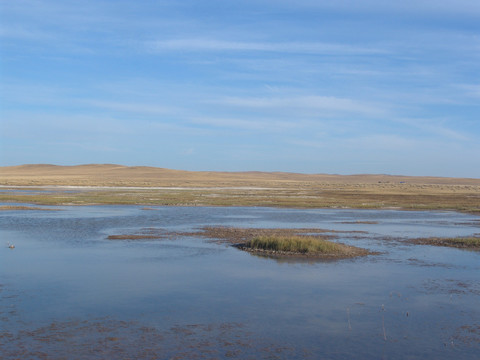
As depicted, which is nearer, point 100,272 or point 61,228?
point 100,272

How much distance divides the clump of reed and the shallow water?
96 centimetres

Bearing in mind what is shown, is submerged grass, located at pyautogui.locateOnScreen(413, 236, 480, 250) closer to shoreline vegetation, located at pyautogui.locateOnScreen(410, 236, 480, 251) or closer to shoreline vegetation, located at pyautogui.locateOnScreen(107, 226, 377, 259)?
shoreline vegetation, located at pyautogui.locateOnScreen(410, 236, 480, 251)

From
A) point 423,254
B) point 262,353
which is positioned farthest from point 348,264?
point 262,353

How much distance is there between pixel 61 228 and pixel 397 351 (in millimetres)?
19648

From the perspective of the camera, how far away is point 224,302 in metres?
12.1

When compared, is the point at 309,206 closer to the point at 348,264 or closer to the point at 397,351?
the point at 348,264

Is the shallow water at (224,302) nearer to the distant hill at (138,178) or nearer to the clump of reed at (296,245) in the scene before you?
the clump of reed at (296,245)

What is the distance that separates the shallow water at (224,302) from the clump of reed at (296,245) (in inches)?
37.7

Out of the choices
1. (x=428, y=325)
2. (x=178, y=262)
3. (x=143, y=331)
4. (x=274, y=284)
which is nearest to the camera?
(x=143, y=331)

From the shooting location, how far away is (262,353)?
894 centimetres

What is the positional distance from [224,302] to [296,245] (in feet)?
23.8

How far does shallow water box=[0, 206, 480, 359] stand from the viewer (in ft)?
30.3

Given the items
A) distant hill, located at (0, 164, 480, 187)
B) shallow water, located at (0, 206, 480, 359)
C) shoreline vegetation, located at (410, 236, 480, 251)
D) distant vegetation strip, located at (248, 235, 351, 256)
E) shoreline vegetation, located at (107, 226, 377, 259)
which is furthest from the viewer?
distant hill, located at (0, 164, 480, 187)

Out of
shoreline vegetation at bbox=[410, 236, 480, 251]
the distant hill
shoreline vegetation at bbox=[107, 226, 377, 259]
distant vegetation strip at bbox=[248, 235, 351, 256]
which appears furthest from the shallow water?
the distant hill
